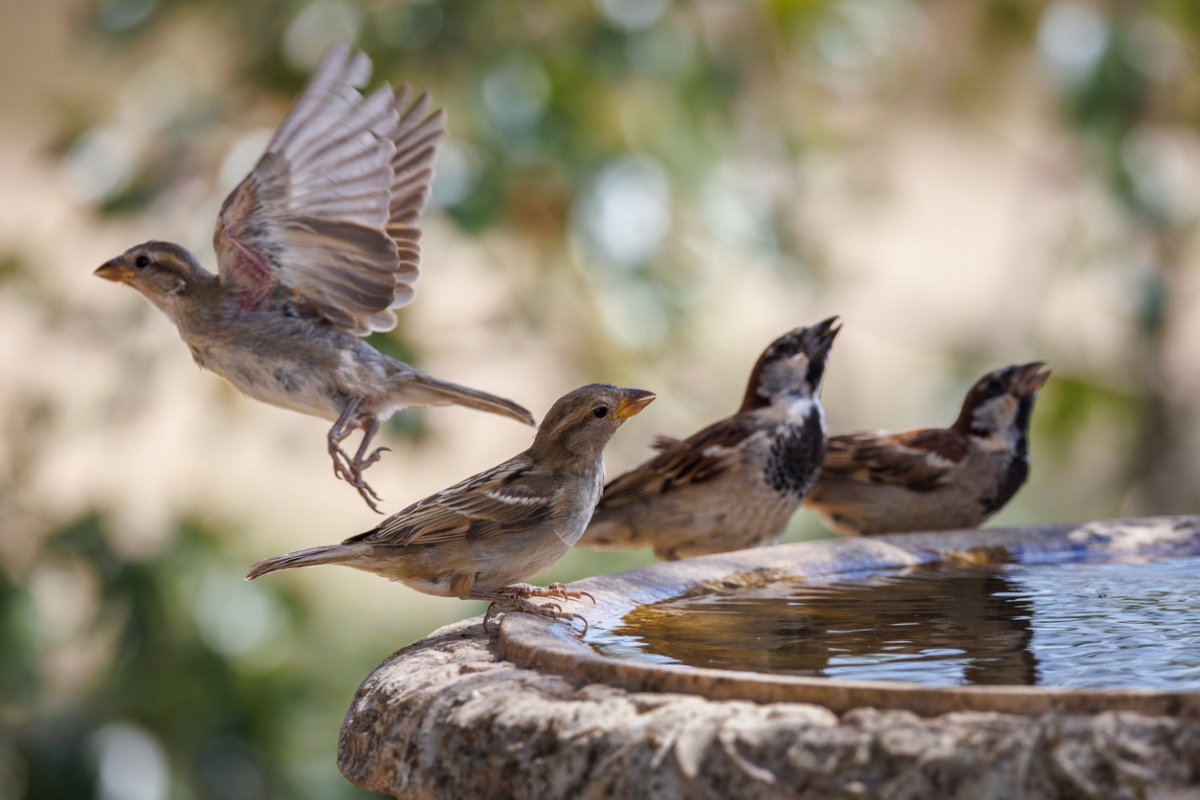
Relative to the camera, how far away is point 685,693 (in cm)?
188

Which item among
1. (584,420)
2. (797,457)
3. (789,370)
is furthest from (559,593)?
(789,370)

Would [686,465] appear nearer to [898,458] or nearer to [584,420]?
[898,458]

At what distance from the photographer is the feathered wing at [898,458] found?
4.32m

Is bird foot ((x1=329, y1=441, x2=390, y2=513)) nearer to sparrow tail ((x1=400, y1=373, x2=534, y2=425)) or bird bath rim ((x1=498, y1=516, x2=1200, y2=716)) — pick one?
sparrow tail ((x1=400, y1=373, x2=534, y2=425))

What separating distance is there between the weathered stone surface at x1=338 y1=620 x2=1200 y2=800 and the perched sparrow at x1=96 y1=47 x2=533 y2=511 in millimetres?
917

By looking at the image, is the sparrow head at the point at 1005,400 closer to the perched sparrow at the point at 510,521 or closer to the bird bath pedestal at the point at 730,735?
the perched sparrow at the point at 510,521

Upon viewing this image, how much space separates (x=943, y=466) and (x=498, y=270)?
2.51 meters

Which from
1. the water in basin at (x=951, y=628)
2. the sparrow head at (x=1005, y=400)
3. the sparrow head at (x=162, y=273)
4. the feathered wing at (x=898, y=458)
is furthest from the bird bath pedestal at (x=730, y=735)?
the sparrow head at (x=1005, y=400)

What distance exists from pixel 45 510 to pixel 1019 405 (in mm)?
3724

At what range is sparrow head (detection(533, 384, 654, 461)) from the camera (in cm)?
290

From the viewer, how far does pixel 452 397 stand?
3.18 m

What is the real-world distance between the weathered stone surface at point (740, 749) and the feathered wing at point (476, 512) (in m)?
0.65

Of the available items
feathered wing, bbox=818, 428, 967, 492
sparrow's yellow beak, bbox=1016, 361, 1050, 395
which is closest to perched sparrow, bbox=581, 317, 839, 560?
feathered wing, bbox=818, 428, 967, 492

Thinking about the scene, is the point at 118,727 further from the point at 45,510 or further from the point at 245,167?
the point at 245,167
